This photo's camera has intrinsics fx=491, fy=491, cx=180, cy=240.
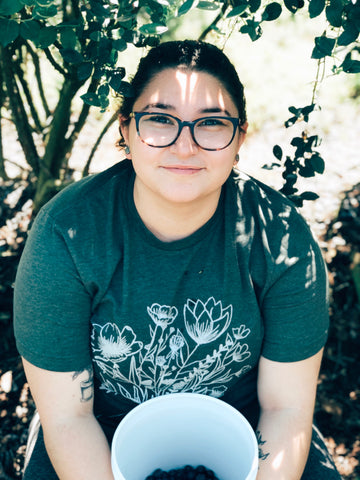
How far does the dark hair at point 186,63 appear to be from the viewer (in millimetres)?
1515

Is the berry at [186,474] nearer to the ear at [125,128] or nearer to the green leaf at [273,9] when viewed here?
the ear at [125,128]

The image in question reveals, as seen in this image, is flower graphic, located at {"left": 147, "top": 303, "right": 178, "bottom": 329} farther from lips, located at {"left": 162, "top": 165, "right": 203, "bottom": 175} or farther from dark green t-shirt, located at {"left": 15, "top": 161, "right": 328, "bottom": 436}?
lips, located at {"left": 162, "top": 165, "right": 203, "bottom": 175}

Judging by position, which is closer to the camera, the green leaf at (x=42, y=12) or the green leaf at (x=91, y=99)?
the green leaf at (x=42, y=12)

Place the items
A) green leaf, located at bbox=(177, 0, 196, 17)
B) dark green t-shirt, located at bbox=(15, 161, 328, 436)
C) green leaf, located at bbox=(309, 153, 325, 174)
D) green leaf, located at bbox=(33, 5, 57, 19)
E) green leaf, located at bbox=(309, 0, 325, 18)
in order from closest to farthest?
1. green leaf, located at bbox=(177, 0, 196, 17)
2. green leaf, located at bbox=(33, 5, 57, 19)
3. green leaf, located at bbox=(309, 0, 325, 18)
4. dark green t-shirt, located at bbox=(15, 161, 328, 436)
5. green leaf, located at bbox=(309, 153, 325, 174)

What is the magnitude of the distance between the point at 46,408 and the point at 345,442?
160 centimetres

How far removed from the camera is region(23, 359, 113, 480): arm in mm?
1575

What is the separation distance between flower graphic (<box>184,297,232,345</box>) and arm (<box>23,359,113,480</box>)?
1.27 feet

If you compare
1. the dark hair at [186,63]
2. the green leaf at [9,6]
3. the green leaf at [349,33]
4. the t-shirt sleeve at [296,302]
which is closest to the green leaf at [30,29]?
the green leaf at [9,6]

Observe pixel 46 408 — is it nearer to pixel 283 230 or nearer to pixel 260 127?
pixel 283 230

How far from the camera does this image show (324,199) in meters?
3.23

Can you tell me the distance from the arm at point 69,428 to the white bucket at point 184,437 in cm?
13

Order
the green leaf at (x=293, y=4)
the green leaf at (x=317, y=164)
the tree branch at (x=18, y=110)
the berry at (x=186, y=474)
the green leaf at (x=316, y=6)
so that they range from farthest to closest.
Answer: the tree branch at (x=18, y=110) → the green leaf at (x=317, y=164) → the berry at (x=186, y=474) → the green leaf at (x=293, y=4) → the green leaf at (x=316, y=6)

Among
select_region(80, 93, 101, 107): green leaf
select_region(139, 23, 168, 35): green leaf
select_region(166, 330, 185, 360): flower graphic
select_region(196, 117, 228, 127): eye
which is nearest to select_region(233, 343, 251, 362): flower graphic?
select_region(166, 330, 185, 360): flower graphic

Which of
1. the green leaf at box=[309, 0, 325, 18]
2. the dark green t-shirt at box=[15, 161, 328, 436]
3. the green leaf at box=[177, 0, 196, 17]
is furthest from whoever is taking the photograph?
the dark green t-shirt at box=[15, 161, 328, 436]
